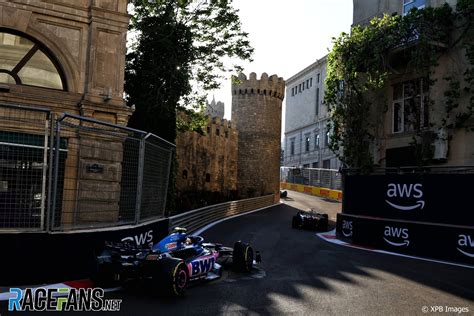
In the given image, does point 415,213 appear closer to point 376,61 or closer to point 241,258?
point 376,61

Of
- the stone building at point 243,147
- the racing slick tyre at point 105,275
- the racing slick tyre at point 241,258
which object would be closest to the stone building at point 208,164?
the stone building at point 243,147

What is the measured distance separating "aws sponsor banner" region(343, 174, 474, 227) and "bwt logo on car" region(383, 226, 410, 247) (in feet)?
1.32

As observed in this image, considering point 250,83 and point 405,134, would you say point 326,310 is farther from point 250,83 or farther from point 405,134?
point 250,83

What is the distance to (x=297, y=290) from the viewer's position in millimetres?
8242

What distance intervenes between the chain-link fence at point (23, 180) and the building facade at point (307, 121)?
4658cm

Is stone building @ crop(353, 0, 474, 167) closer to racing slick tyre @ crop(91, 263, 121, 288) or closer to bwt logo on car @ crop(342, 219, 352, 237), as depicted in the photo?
bwt logo on car @ crop(342, 219, 352, 237)

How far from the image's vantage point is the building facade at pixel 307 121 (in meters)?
56.9

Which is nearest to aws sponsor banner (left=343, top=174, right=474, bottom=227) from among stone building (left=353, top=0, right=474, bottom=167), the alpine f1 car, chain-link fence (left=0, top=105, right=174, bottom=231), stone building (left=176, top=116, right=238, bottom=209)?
stone building (left=353, top=0, right=474, bottom=167)

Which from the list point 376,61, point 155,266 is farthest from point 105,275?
point 376,61

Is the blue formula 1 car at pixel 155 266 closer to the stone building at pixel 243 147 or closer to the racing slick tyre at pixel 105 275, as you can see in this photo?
the racing slick tyre at pixel 105 275

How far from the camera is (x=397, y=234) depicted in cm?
1459

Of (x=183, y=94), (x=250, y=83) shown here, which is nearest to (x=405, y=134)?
(x=183, y=94)

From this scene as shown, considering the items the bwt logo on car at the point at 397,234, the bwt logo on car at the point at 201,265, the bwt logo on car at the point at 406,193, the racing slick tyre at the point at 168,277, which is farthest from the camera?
the bwt logo on car at the point at 397,234

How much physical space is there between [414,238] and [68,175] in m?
10.8
